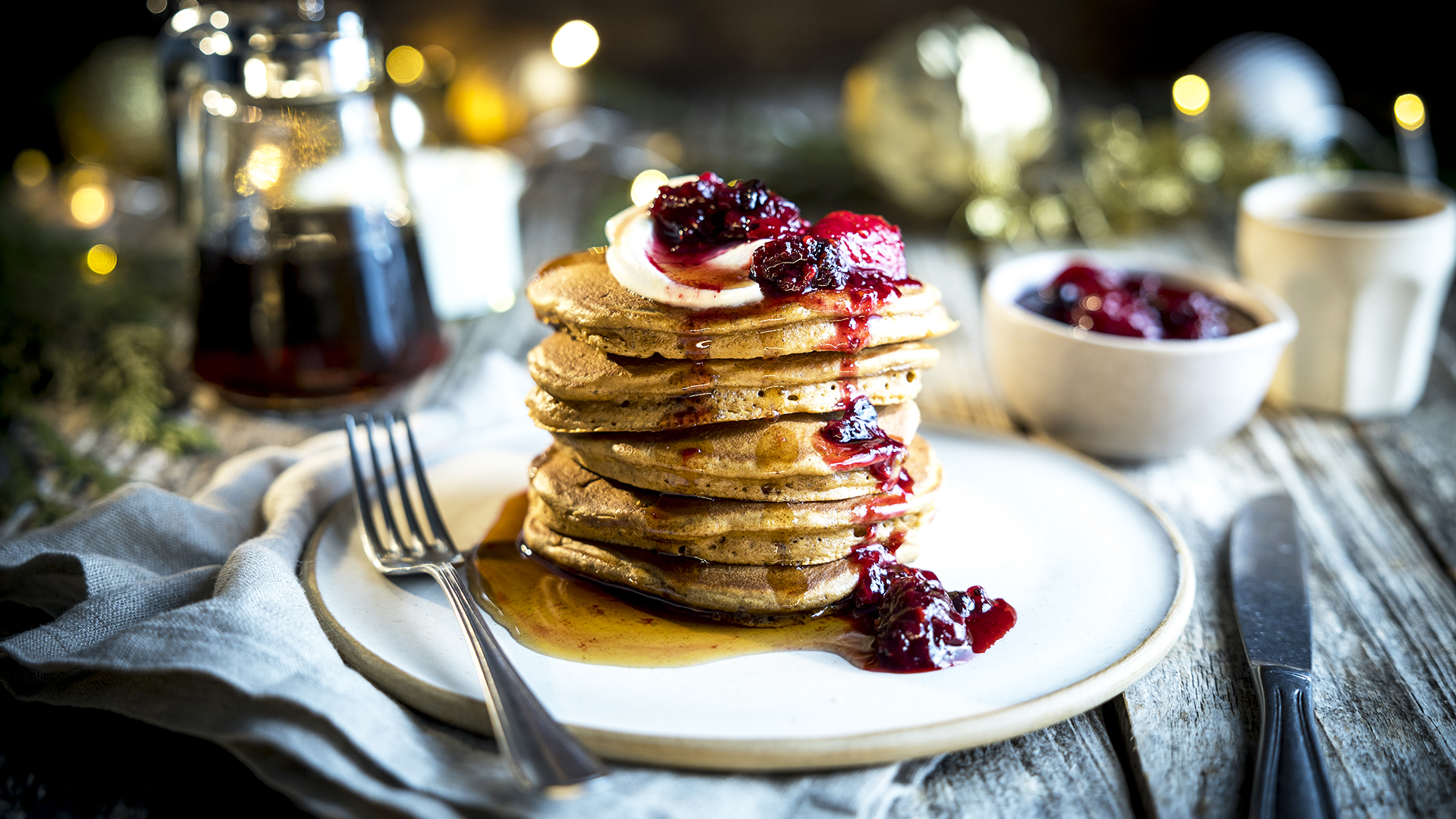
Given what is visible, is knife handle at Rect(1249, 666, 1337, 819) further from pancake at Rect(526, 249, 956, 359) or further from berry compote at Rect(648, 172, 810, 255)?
berry compote at Rect(648, 172, 810, 255)

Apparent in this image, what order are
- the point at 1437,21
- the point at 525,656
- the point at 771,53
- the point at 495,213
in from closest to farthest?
the point at 525,656 < the point at 495,213 < the point at 1437,21 < the point at 771,53

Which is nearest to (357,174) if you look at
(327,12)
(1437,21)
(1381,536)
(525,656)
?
(327,12)

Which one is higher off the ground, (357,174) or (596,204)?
(357,174)

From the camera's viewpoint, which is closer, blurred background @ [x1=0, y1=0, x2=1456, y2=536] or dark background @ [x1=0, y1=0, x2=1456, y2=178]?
blurred background @ [x1=0, y1=0, x2=1456, y2=536]

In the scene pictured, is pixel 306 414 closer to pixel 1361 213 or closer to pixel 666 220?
pixel 666 220

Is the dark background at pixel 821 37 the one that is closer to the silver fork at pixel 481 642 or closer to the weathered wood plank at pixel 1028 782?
the silver fork at pixel 481 642

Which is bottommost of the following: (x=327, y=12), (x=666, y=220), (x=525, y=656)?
(x=525, y=656)

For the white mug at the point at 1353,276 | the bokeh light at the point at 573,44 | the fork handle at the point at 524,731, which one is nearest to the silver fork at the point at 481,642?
the fork handle at the point at 524,731

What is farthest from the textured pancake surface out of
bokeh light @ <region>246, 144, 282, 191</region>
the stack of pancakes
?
bokeh light @ <region>246, 144, 282, 191</region>
